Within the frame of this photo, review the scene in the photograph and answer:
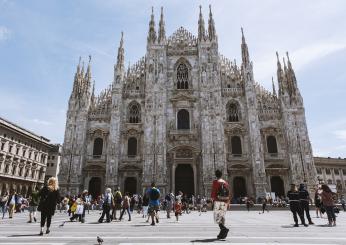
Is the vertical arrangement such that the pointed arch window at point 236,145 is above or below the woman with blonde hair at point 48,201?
above

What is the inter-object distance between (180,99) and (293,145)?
1286 centimetres

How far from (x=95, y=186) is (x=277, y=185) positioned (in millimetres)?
19079

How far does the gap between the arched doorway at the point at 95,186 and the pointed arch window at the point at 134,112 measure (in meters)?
7.30

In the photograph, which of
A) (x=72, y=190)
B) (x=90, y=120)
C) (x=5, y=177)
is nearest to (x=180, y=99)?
(x=90, y=120)

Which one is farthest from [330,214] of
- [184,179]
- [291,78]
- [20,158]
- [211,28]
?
[20,158]

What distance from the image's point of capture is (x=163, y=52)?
32250 mm

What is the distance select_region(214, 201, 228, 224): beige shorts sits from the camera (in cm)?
592

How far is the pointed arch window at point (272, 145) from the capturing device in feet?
95.1

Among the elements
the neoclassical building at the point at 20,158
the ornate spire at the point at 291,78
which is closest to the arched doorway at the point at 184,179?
the ornate spire at the point at 291,78

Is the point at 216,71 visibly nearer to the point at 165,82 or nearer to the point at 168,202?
the point at 165,82

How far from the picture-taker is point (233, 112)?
100 feet

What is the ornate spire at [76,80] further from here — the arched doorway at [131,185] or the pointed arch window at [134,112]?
the arched doorway at [131,185]

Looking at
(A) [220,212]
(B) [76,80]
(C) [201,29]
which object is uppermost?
(C) [201,29]

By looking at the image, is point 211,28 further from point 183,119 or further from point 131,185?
point 131,185
